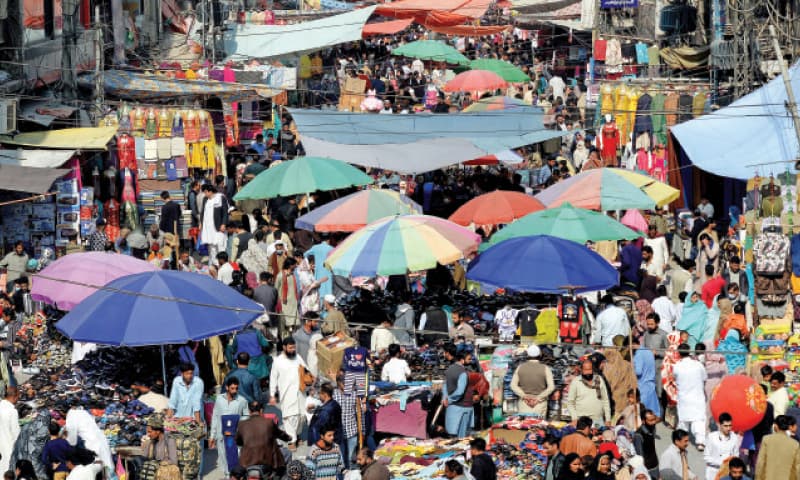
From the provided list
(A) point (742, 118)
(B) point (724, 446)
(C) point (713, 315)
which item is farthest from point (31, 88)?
(B) point (724, 446)

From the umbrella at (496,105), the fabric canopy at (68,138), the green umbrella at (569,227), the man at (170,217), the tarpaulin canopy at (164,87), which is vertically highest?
the tarpaulin canopy at (164,87)

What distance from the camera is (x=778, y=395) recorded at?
1384cm

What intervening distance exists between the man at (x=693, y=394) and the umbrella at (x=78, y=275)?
577 cm

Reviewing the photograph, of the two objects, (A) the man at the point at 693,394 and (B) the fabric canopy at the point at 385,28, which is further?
(B) the fabric canopy at the point at 385,28

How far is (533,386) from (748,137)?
383 inches

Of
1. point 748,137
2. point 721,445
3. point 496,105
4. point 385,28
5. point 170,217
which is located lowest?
point 170,217

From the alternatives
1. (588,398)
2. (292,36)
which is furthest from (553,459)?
(292,36)

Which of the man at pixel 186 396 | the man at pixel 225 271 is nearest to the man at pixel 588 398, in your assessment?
the man at pixel 186 396

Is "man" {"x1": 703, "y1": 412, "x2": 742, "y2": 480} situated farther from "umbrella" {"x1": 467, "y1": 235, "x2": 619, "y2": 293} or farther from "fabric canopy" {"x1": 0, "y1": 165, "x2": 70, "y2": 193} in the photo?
"fabric canopy" {"x1": 0, "y1": 165, "x2": 70, "y2": 193}

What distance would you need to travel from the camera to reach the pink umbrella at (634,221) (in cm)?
2198

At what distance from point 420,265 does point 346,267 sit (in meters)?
0.85

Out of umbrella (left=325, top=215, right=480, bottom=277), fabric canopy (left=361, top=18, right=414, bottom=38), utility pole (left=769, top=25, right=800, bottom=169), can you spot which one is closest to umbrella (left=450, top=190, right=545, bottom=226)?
umbrella (left=325, top=215, right=480, bottom=277)

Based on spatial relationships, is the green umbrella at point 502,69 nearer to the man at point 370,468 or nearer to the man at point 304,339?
the man at point 304,339

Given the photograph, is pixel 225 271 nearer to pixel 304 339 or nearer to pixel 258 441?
pixel 304 339
